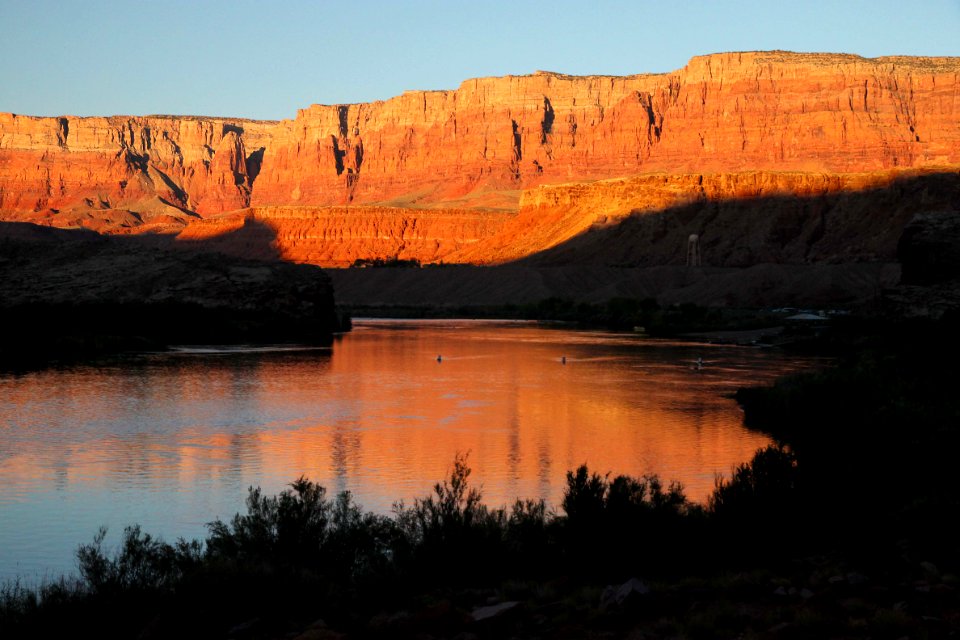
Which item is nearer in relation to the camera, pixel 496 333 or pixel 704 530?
pixel 704 530

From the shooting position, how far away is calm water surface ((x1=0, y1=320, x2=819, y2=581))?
1814 cm

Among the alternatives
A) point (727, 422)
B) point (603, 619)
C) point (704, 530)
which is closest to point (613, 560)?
point (704, 530)

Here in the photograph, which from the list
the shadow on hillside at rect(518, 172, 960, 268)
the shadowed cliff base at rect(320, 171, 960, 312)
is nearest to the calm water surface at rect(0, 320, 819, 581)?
the shadowed cliff base at rect(320, 171, 960, 312)

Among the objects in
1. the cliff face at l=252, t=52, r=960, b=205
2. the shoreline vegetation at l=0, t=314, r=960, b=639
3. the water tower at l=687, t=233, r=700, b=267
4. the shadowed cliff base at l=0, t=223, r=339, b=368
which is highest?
the cliff face at l=252, t=52, r=960, b=205

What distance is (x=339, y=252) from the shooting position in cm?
16938

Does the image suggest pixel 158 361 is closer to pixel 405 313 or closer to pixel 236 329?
pixel 236 329

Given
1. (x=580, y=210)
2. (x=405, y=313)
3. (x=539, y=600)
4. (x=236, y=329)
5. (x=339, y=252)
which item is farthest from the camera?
(x=339, y=252)

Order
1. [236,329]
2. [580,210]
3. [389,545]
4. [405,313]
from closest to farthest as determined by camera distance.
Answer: [389,545] → [236,329] → [405,313] → [580,210]

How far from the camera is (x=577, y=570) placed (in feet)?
39.8

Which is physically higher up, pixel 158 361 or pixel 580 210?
pixel 580 210

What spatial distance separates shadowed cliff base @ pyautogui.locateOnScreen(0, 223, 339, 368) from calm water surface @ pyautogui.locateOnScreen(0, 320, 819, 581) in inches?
339

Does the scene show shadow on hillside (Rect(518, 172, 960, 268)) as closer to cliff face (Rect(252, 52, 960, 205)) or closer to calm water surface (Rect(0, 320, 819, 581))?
cliff face (Rect(252, 52, 960, 205))

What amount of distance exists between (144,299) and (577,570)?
50.5 metres

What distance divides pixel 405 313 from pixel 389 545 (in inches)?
3491
